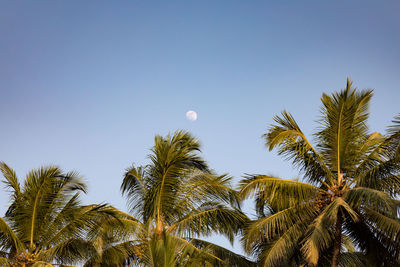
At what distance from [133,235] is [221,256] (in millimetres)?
3342

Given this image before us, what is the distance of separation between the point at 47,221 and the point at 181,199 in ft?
13.8

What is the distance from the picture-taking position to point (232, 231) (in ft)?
49.9

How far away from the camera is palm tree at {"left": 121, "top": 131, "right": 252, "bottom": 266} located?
44.0 feet

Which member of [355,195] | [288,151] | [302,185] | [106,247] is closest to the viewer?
[355,195]

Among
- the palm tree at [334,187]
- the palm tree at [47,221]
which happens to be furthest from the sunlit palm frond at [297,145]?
the palm tree at [47,221]

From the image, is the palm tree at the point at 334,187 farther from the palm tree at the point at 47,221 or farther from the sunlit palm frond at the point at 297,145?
the palm tree at the point at 47,221

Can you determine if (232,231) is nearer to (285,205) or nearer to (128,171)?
(285,205)

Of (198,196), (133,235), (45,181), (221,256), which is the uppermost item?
(45,181)

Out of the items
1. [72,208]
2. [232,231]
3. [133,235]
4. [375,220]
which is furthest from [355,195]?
[72,208]

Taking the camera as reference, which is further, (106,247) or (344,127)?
(106,247)

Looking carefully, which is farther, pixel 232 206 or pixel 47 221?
pixel 232 206

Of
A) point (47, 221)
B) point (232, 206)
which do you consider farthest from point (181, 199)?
point (47, 221)

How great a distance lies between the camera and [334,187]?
13.8m

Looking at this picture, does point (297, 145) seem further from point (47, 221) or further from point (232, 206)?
point (47, 221)
